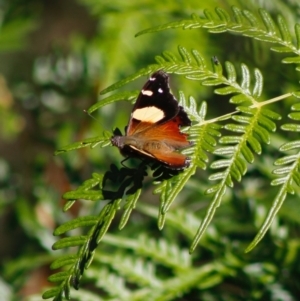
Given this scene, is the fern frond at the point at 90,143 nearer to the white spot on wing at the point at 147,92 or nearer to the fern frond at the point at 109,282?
the white spot on wing at the point at 147,92

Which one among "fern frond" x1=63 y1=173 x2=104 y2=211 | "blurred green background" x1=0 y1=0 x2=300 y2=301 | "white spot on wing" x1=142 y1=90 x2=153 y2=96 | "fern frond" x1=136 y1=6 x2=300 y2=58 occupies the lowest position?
"blurred green background" x1=0 y1=0 x2=300 y2=301

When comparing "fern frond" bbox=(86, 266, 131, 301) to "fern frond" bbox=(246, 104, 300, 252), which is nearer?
"fern frond" bbox=(246, 104, 300, 252)

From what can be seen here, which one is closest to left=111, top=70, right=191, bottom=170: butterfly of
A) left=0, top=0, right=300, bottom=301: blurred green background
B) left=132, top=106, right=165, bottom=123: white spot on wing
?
left=132, top=106, right=165, bottom=123: white spot on wing

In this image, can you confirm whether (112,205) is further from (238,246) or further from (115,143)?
(238,246)

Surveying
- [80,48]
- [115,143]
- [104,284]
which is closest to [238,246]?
[104,284]

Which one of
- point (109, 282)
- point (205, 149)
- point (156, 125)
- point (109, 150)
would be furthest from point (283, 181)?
point (109, 150)

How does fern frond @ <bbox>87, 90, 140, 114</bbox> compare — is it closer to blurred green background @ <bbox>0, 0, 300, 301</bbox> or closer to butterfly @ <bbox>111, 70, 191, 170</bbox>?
butterfly @ <bbox>111, 70, 191, 170</bbox>
